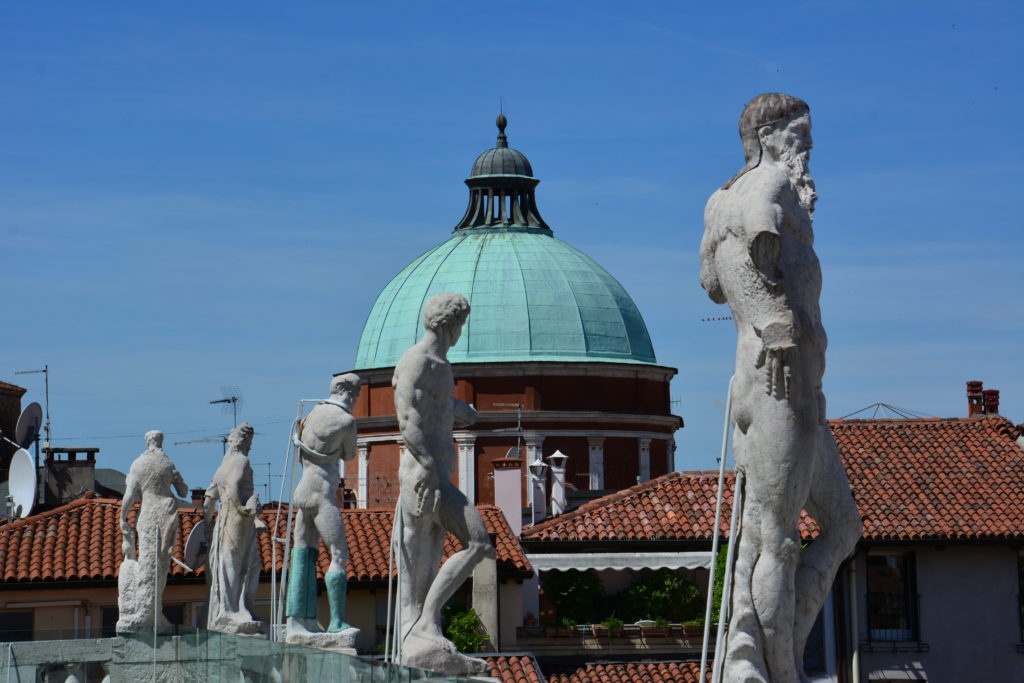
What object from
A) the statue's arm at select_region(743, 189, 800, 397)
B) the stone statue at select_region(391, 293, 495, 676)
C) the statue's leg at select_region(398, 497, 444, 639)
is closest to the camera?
the statue's arm at select_region(743, 189, 800, 397)

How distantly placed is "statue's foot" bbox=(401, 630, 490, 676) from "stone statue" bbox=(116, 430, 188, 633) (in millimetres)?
5991

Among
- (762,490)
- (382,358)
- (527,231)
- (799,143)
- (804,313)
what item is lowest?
(762,490)

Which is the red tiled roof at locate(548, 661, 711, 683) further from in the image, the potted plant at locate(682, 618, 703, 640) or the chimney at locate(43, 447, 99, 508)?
the chimney at locate(43, 447, 99, 508)

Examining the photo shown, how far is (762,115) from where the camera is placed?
9031 millimetres

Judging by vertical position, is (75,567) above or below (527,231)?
below

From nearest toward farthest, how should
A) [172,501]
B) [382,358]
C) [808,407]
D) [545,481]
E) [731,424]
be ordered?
[808,407], [731,424], [172,501], [545,481], [382,358]

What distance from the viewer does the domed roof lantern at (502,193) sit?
195 ft

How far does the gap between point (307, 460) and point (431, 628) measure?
309cm

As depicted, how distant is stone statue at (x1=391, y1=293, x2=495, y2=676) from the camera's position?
38.8 feet

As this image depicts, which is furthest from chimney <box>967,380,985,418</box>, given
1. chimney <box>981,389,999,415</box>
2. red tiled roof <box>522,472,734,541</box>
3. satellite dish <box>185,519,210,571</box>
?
satellite dish <box>185,519,210,571</box>

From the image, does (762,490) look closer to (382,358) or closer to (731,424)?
(731,424)

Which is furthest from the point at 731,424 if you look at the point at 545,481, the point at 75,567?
the point at 545,481

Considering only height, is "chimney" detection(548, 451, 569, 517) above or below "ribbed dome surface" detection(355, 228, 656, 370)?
below

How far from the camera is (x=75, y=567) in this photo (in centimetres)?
3034
